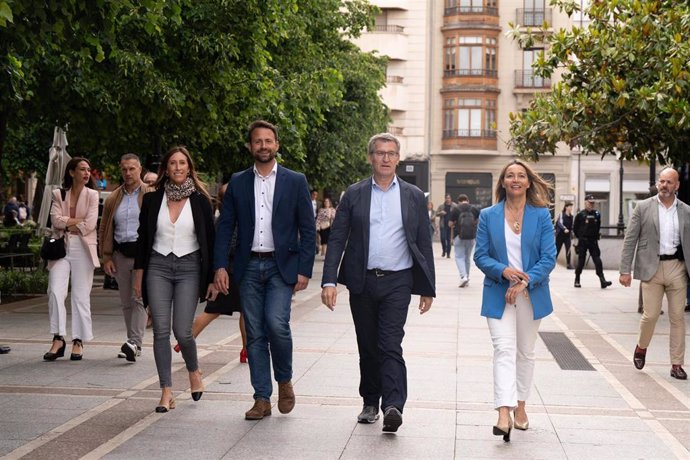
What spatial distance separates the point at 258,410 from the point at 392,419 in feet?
3.38

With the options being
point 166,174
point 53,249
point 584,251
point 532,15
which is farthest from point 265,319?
point 532,15

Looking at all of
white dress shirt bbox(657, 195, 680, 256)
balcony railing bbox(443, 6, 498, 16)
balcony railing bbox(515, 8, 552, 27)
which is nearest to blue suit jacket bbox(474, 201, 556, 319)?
white dress shirt bbox(657, 195, 680, 256)

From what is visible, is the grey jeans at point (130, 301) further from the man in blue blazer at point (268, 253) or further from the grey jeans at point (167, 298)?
the man in blue blazer at point (268, 253)

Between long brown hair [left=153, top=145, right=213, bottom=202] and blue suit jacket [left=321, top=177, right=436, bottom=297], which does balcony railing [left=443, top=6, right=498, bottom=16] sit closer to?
long brown hair [left=153, top=145, right=213, bottom=202]

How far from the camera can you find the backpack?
2309 cm

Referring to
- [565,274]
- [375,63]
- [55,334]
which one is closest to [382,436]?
[55,334]

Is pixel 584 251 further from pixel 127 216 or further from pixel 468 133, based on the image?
pixel 468 133

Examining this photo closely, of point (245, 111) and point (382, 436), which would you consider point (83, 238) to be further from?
point (245, 111)

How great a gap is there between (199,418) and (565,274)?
22.0 m

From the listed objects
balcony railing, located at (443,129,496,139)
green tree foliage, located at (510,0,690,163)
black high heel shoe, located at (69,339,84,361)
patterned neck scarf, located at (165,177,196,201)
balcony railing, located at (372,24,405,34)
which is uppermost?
balcony railing, located at (372,24,405,34)

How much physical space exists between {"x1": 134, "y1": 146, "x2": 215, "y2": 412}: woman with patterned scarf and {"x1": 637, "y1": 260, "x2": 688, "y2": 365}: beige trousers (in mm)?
4361

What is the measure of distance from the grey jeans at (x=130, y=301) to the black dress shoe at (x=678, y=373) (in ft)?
15.7

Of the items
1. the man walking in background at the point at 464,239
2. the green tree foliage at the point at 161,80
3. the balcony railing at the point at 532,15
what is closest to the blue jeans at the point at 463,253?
the man walking in background at the point at 464,239

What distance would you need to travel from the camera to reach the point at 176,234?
820 centimetres
